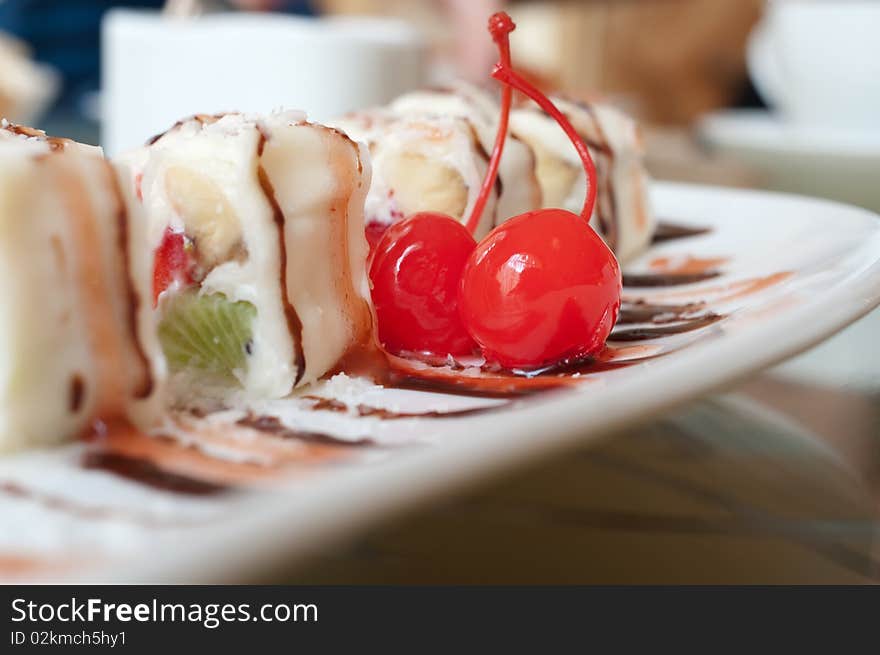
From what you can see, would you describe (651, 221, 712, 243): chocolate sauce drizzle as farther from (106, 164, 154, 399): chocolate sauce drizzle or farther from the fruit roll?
(106, 164, 154, 399): chocolate sauce drizzle

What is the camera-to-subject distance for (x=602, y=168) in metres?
1.07

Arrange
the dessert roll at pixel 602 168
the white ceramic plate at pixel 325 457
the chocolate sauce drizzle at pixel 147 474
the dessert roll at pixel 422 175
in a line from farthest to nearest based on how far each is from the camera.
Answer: the dessert roll at pixel 602 168, the dessert roll at pixel 422 175, the chocolate sauce drizzle at pixel 147 474, the white ceramic plate at pixel 325 457

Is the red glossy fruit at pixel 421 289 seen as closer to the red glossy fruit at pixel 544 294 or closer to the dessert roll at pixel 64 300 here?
the red glossy fruit at pixel 544 294

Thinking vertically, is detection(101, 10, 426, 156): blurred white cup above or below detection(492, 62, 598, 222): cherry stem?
above

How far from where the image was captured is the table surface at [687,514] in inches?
23.9

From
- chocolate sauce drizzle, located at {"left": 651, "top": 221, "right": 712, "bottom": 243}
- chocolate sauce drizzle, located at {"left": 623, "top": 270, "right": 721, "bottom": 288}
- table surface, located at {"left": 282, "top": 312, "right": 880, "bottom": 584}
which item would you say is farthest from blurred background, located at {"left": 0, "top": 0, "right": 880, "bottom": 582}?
chocolate sauce drizzle, located at {"left": 651, "top": 221, "right": 712, "bottom": 243}

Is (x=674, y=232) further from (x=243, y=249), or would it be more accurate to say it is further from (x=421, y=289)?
(x=243, y=249)

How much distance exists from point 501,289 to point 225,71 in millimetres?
928

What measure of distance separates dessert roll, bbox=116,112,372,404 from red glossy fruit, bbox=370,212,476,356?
0.24ft

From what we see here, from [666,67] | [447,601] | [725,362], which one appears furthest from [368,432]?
[666,67]

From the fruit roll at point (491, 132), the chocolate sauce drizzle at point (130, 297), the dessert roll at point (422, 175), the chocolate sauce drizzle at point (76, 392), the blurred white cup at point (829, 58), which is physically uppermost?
the blurred white cup at point (829, 58)

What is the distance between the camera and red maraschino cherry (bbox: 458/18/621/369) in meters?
0.71

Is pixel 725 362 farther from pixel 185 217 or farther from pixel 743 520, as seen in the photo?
pixel 185 217

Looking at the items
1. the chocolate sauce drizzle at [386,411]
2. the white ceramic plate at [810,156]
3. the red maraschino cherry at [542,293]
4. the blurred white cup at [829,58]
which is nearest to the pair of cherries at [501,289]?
the red maraschino cherry at [542,293]
